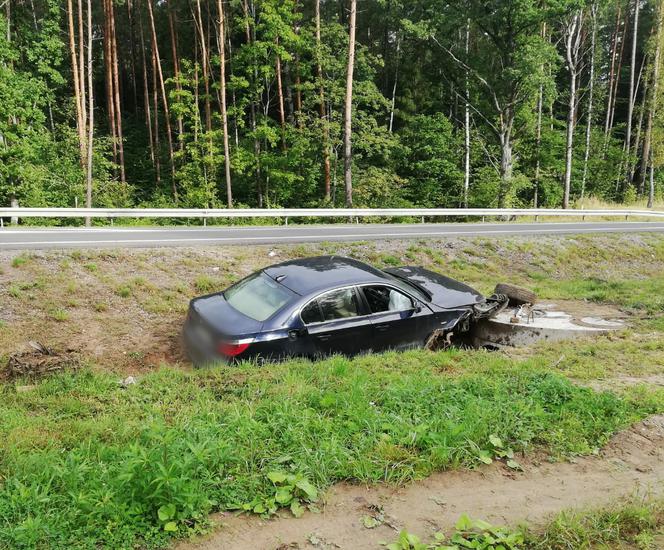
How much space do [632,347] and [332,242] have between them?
8280 mm

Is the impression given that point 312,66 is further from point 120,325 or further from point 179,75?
point 120,325

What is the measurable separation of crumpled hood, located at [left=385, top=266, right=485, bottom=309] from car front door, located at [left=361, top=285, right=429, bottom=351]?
1.85 ft

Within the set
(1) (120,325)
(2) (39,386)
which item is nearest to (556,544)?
(2) (39,386)

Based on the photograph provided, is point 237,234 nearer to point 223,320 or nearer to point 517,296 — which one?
point 517,296

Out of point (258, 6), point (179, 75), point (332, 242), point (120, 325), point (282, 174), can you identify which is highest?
point (258, 6)

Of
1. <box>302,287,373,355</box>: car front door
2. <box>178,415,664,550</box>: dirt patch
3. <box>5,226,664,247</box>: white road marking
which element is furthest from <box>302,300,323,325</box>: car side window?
<box>5,226,664,247</box>: white road marking

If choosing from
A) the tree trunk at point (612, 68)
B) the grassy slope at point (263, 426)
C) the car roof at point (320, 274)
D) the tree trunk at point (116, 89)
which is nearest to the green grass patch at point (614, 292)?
the grassy slope at point (263, 426)

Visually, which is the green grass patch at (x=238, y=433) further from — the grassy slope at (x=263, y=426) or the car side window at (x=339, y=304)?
the car side window at (x=339, y=304)

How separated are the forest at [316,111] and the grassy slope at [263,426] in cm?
1871

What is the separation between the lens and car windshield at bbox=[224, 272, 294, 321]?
6.61m

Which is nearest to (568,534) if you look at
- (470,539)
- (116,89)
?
(470,539)

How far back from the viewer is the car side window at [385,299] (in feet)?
23.6

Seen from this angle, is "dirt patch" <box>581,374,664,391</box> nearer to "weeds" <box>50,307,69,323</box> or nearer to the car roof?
the car roof

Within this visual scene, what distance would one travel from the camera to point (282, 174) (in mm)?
28125
